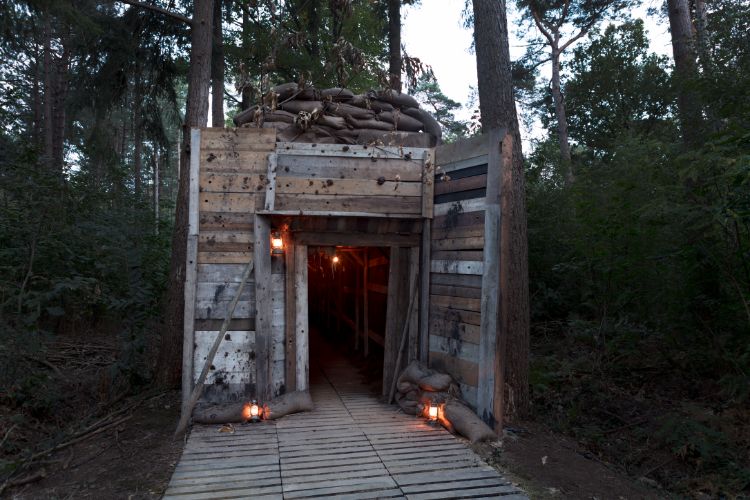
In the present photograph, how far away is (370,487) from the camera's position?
3984 mm

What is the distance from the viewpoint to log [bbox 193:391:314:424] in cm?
556

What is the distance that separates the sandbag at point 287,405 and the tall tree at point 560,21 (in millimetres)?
11833

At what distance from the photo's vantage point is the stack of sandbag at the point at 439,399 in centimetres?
517

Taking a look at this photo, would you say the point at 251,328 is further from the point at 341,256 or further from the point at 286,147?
the point at 341,256

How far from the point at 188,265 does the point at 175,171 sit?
32474 mm

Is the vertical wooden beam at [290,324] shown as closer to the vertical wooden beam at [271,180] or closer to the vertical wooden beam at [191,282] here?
the vertical wooden beam at [271,180]

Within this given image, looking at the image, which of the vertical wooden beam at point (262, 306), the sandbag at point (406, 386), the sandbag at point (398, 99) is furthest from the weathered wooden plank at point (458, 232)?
the vertical wooden beam at point (262, 306)

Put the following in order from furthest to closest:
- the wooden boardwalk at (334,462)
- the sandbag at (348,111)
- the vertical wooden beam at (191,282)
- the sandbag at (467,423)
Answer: the sandbag at (348,111)
the vertical wooden beam at (191,282)
the sandbag at (467,423)
the wooden boardwalk at (334,462)

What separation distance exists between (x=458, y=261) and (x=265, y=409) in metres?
2.83

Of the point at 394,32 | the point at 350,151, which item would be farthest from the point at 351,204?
the point at 394,32

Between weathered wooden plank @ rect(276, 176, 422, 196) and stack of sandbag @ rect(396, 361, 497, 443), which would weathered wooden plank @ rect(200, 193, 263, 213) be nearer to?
weathered wooden plank @ rect(276, 176, 422, 196)

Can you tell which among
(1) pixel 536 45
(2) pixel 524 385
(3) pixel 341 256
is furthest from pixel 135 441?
(1) pixel 536 45

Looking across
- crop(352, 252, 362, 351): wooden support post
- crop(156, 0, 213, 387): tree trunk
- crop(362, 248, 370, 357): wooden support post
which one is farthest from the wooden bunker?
crop(352, 252, 362, 351): wooden support post

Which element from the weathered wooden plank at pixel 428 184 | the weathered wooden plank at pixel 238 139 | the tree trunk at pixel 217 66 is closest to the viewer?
the weathered wooden plank at pixel 238 139
